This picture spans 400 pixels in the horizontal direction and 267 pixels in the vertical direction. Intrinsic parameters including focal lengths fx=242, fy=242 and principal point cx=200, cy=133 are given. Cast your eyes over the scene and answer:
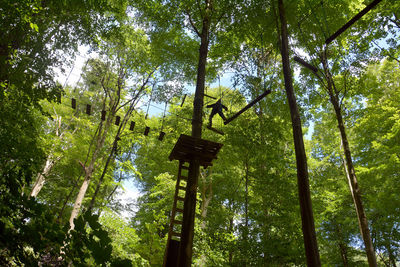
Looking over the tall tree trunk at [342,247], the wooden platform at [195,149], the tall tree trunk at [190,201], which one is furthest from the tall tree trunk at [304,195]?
the tall tree trunk at [342,247]

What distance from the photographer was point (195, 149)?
6055mm

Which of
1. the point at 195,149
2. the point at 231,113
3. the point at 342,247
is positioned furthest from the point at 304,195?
the point at 342,247

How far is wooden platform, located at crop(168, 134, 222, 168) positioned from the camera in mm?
5832

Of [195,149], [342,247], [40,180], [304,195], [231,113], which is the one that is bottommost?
[304,195]

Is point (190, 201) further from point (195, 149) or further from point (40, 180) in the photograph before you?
point (40, 180)

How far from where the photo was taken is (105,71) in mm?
10969

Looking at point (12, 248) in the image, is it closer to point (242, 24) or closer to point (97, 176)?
point (242, 24)

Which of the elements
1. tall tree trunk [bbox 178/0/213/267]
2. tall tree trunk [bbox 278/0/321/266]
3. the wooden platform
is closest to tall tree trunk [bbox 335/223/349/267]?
the wooden platform

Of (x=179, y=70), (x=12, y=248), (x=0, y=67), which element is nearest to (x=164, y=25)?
(x=179, y=70)

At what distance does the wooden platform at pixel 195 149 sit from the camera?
5.83 meters

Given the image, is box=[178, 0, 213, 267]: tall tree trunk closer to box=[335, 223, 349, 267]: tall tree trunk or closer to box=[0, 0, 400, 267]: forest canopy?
box=[0, 0, 400, 267]: forest canopy

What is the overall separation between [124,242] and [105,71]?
7.33m

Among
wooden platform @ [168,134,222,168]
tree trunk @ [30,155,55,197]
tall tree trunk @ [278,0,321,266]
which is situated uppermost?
tree trunk @ [30,155,55,197]

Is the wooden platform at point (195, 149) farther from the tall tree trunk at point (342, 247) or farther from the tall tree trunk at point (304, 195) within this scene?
the tall tree trunk at point (342, 247)
